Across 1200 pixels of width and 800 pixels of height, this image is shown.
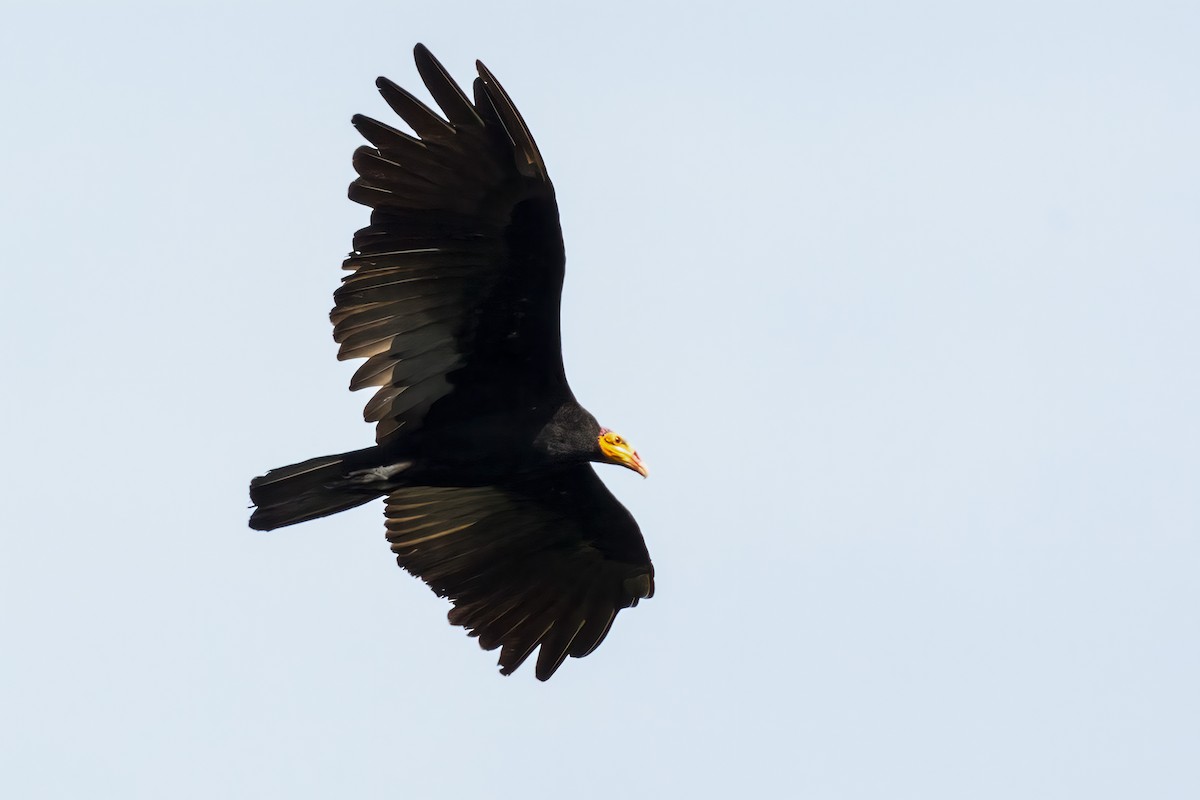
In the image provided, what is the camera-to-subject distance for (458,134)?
12062 mm

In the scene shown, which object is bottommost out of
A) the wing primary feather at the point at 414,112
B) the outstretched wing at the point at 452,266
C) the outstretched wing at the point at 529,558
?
the outstretched wing at the point at 529,558

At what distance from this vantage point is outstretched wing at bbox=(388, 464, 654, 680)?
1448cm

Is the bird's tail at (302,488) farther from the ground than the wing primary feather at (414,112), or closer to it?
closer to it

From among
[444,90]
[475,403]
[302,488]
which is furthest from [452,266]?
[302,488]

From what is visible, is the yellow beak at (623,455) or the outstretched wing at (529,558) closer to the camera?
the yellow beak at (623,455)

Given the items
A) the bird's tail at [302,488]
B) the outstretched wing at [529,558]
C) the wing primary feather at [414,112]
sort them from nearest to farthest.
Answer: the wing primary feather at [414,112], the bird's tail at [302,488], the outstretched wing at [529,558]

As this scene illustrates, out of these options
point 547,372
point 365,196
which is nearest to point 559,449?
point 547,372

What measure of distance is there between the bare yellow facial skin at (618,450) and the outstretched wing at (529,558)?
0.86 metres

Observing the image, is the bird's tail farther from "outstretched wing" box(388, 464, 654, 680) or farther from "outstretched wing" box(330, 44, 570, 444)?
"outstretched wing" box(388, 464, 654, 680)

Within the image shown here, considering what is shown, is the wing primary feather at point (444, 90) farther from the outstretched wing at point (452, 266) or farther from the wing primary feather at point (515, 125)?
the wing primary feather at point (515, 125)

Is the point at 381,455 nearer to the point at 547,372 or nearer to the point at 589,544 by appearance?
the point at 547,372

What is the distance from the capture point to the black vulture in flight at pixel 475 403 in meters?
12.2

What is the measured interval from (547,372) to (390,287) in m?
1.37

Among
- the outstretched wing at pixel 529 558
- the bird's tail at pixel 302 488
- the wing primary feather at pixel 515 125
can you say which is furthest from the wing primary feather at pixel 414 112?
the outstretched wing at pixel 529 558
